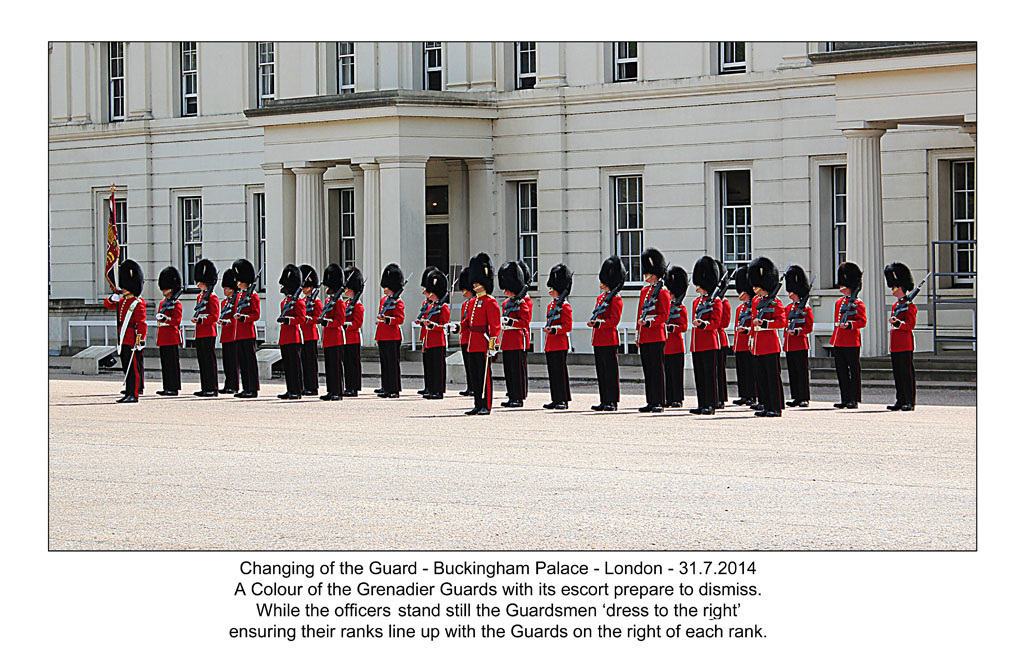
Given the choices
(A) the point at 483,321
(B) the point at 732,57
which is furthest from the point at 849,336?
(B) the point at 732,57

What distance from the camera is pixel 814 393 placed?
18.9 meters

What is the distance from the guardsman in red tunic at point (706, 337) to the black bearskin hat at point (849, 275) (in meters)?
1.19

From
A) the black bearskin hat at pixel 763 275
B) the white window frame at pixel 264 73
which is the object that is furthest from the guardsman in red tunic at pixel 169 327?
the white window frame at pixel 264 73

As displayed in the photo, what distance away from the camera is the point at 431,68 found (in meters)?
27.0

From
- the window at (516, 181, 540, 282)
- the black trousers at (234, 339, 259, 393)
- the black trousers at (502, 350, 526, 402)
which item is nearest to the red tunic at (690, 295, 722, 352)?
the black trousers at (502, 350, 526, 402)

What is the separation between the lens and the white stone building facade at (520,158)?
70.8 ft

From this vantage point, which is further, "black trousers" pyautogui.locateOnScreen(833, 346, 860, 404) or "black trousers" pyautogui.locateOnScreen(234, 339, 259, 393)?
"black trousers" pyautogui.locateOnScreen(234, 339, 259, 393)

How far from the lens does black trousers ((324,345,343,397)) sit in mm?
18375

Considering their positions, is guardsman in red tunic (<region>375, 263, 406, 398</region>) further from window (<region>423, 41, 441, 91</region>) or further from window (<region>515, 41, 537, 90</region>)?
window (<region>423, 41, 441, 91</region>)

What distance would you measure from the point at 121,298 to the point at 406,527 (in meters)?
10.2

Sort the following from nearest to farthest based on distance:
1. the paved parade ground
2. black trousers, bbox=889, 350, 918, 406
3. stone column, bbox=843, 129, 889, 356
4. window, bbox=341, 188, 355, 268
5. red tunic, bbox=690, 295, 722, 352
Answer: the paved parade ground → black trousers, bbox=889, 350, 918, 406 → red tunic, bbox=690, 295, 722, 352 → stone column, bbox=843, 129, 889, 356 → window, bbox=341, 188, 355, 268

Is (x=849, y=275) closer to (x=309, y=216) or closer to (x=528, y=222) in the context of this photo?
(x=528, y=222)

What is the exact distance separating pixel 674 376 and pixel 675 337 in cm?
42

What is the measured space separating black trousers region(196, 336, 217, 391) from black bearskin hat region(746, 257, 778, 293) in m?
6.12
